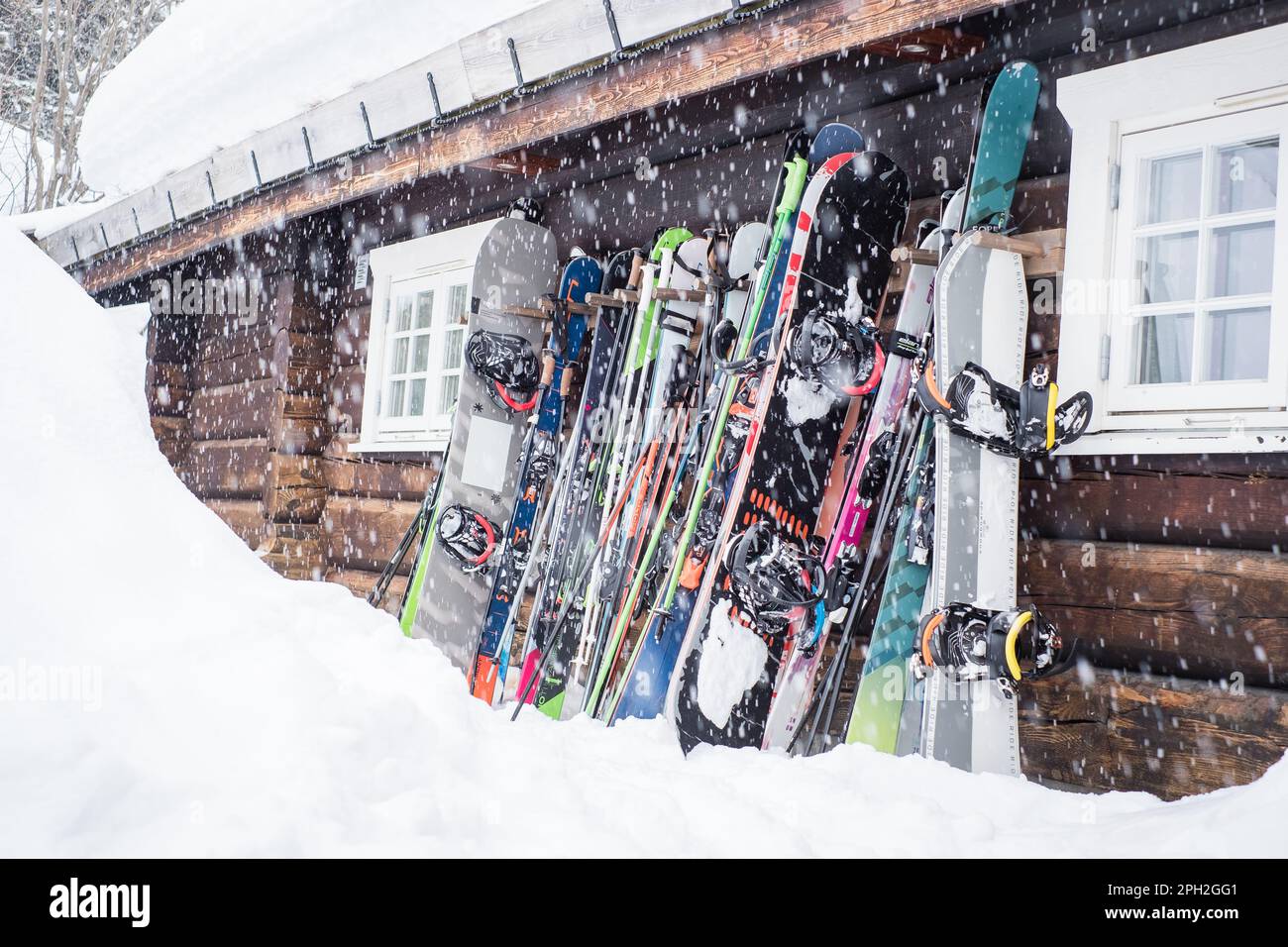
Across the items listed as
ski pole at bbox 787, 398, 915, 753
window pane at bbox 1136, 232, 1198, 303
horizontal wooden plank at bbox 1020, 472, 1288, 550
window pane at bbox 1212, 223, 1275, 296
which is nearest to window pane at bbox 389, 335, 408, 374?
ski pole at bbox 787, 398, 915, 753

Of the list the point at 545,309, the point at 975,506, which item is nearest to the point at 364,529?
the point at 545,309

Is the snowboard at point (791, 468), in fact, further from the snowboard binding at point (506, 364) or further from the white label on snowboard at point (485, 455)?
the white label on snowboard at point (485, 455)

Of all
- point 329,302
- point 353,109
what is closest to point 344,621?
point 353,109

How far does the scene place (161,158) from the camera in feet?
20.5

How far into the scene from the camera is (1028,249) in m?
2.98

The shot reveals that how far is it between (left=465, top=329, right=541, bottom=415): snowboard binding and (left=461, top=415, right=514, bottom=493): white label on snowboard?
5.8 inches

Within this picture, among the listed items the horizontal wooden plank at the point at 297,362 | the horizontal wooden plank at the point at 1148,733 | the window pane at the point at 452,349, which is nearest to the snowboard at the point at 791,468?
the horizontal wooden plank at the point at 1148,733

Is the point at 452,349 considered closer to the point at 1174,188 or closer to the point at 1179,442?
the point at 1174,188

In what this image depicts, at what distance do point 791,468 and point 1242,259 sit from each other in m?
1.34

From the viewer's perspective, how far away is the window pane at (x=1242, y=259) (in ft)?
8.59

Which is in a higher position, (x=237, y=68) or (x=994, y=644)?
(x=237, y=68)

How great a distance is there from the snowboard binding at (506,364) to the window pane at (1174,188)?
250 cm

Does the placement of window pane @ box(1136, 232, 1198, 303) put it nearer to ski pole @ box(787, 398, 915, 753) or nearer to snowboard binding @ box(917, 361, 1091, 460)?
snowboard binding @ box(917, 361, 1091, 460)

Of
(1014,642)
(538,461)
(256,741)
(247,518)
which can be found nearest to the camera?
(256,741)
